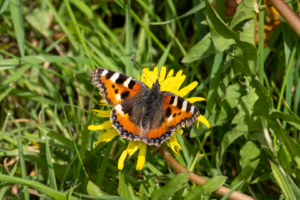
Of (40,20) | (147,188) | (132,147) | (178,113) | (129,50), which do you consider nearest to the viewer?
(178,113)

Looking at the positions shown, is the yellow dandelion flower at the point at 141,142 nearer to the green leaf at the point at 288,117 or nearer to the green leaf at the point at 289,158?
the green leaf at the point at 288,117

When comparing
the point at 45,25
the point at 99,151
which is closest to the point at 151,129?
→ the point at 99,151

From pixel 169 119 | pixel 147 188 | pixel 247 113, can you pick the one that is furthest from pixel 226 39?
pixel 147 188

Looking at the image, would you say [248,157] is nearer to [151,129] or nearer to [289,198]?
[289,198]

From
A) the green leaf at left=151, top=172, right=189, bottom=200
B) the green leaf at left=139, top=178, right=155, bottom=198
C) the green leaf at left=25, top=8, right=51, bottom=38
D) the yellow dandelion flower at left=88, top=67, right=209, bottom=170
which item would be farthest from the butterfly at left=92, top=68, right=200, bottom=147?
the green leaf at left=25, top=8, right=51, bottom=38

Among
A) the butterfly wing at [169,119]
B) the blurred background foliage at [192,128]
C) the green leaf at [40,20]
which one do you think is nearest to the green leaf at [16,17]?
the blurred background foliage at [192,128]

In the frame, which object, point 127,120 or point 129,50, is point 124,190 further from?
point 129,50
